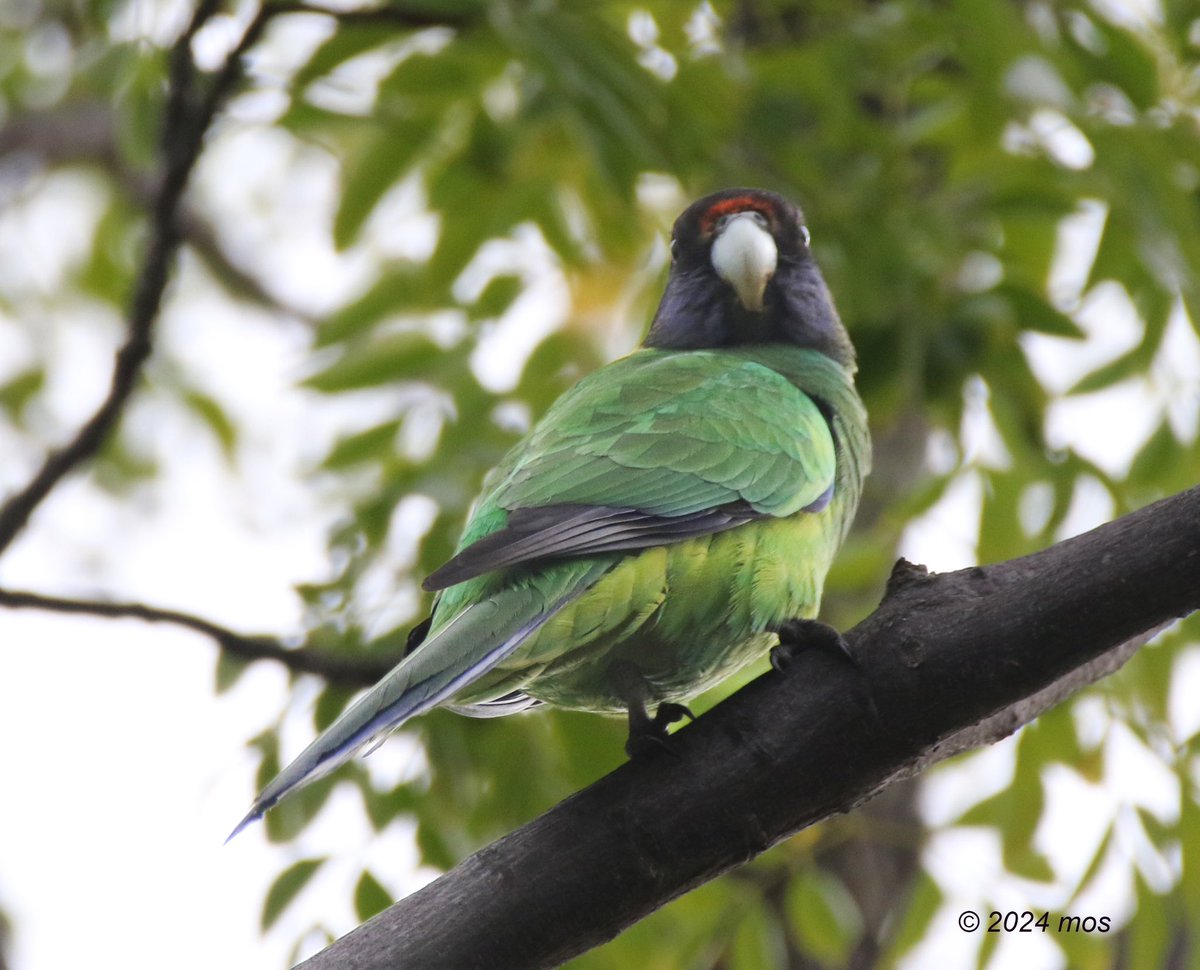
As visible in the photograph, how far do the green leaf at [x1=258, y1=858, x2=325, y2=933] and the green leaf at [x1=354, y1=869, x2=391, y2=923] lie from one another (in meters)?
0.13

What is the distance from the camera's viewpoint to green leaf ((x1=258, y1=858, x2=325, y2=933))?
3496mm

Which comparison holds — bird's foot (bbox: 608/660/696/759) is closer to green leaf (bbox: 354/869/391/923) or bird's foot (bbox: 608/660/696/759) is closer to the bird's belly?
the bird's belly

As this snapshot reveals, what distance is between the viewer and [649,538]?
9.62 feet

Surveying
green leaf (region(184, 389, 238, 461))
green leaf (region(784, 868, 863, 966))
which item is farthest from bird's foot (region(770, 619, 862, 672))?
green leaf (region(184, 389, 238, 461))

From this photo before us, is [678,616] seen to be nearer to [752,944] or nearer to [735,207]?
[752,944]

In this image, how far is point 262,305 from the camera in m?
8.32

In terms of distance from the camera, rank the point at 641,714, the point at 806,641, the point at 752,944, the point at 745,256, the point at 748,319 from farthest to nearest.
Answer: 1. the point at 748,319
2. the point at 745,256
3. the point at 752,944
4. the point at 641,714
5. the point at 806,641

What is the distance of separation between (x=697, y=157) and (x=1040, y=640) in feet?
7.15

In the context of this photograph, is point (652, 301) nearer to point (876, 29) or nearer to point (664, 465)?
point (876, 29)

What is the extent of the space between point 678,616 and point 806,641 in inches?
15.7

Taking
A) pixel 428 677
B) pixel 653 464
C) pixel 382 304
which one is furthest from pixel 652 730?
pixel 382 304

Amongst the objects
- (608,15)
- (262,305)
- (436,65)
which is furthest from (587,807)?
(262,305)

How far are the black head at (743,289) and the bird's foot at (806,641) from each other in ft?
5.00

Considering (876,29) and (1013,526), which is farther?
(876,29)
